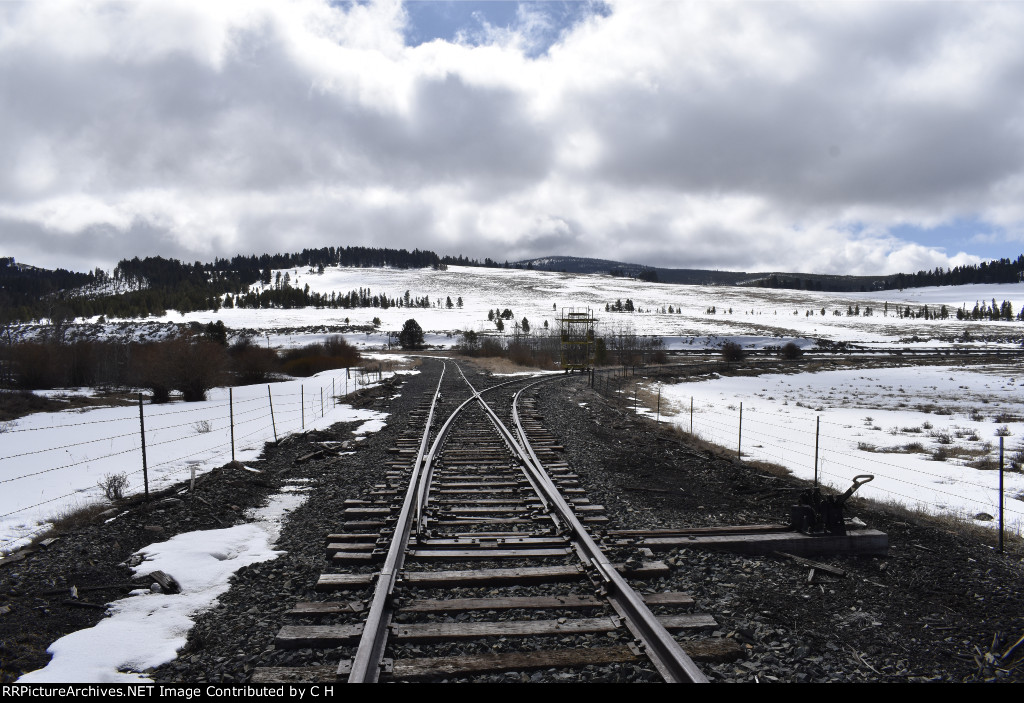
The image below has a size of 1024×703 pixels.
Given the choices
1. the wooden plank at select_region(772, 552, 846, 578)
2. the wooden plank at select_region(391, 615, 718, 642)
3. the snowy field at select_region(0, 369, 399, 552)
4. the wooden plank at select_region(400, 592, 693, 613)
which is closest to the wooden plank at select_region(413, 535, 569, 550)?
the wooden plank at select_region(400, 592, 693, 613)

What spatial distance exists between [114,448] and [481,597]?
14.9 m

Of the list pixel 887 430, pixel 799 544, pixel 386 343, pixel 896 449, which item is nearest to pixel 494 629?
pixel 799 544

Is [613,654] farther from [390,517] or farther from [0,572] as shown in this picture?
[0,572]

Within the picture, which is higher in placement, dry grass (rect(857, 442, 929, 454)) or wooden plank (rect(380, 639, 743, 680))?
wooden plank (rect(380, 639, 743, 680))

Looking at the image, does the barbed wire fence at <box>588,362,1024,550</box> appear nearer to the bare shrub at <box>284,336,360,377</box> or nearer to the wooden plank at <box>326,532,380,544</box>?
the wooden plank at <box>326,532,380,544</box>

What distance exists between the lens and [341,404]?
70.8 ft

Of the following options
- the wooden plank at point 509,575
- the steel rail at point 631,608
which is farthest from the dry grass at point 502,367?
the wooden plank at point 509,575

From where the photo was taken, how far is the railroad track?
368cm

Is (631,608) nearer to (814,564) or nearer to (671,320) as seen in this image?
(814,564)

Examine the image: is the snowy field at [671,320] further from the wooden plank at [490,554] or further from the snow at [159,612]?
the wooden plank at [490,554]

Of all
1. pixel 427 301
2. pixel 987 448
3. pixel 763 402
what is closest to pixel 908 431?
pixel 987 448

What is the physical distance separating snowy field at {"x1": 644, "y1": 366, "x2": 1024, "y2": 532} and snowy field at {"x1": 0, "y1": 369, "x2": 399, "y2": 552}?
1119 cm

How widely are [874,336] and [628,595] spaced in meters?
130

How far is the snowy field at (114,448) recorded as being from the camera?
31.0 feet
